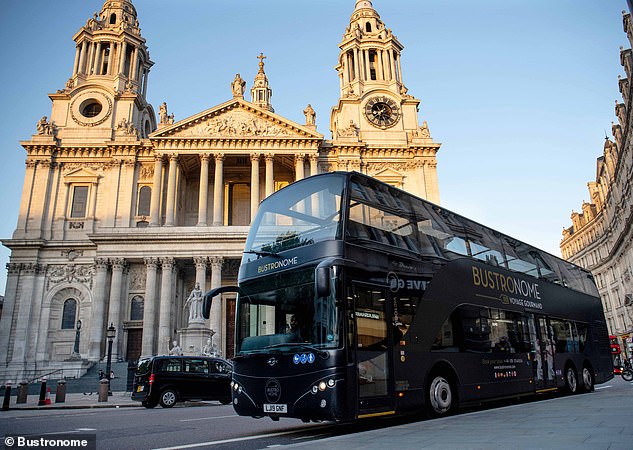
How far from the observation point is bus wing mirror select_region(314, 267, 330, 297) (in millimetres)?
6547

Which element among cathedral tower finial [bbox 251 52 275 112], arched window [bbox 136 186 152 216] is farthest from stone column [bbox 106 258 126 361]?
cathedral tower finial [bbox 251 52 275 112]

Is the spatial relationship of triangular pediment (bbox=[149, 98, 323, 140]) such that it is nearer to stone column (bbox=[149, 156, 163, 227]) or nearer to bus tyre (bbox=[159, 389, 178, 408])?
stone column (bbox=[149, 156, 163, 227])

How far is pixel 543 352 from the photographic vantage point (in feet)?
38.7

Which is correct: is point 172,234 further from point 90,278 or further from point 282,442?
point 282,442

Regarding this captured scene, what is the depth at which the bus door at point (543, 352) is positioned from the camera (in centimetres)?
1152

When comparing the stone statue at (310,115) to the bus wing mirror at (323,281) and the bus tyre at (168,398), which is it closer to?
the bus tyre at (168,398)

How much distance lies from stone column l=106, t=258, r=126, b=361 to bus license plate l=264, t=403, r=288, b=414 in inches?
1011

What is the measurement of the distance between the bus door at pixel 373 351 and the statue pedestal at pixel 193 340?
55.3 ft

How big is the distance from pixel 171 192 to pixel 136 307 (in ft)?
27.9

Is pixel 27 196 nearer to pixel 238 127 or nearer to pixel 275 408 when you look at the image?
pixel 238 127

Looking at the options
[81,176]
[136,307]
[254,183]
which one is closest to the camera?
[136,307]

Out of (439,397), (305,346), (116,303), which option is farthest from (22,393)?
(439,397)

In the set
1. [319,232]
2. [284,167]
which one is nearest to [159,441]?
[319,232]

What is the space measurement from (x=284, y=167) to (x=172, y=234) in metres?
11.7
